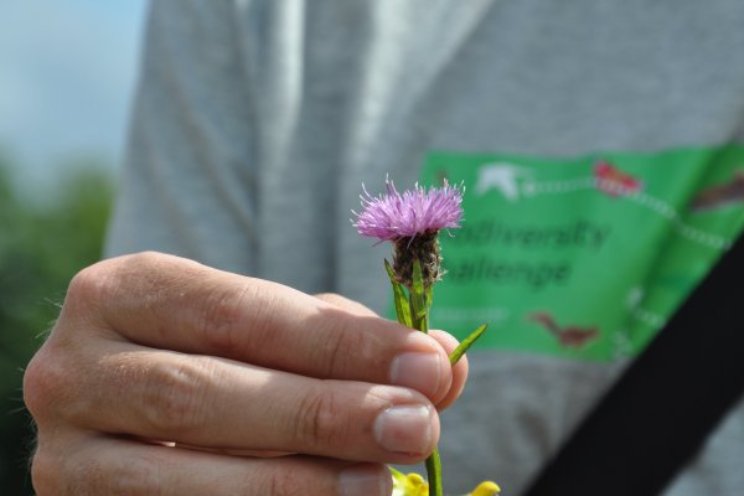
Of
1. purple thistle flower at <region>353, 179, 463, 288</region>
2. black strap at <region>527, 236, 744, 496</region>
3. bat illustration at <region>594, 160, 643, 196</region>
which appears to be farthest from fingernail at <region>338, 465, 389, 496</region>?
bat illustration at <region>594, 160, 643, 196</region>

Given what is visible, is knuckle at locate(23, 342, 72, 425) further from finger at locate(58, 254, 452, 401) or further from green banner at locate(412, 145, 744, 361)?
green banner at locate(412, 145, 744, 361)

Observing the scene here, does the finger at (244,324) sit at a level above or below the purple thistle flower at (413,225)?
below

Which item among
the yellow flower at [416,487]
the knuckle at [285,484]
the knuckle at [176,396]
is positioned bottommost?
the knuckle at [285,484]

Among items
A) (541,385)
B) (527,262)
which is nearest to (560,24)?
(527,262)

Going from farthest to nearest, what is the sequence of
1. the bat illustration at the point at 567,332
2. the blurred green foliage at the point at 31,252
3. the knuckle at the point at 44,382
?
1. the blurred green foliage at the point at 31,252
2. the bat illustration at the point at 567,332
3. the knuckle at the point at 44,382

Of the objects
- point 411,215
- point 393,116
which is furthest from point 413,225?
point 393,116

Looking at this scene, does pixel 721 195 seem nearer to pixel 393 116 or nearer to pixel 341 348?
pixel 393 116

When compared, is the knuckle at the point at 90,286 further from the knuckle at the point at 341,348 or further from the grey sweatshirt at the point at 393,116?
the grey sweatshirt at the point at 393,116

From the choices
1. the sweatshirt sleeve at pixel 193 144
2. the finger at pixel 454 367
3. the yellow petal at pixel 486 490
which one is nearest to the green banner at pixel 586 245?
the sweatshirt sleeve at pixel 193 144

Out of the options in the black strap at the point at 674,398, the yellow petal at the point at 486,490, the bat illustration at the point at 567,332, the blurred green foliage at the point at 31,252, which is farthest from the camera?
the blurred green foliage at the point at 31,252

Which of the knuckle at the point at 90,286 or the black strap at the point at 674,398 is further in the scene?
the black strap at the point at 674,398
